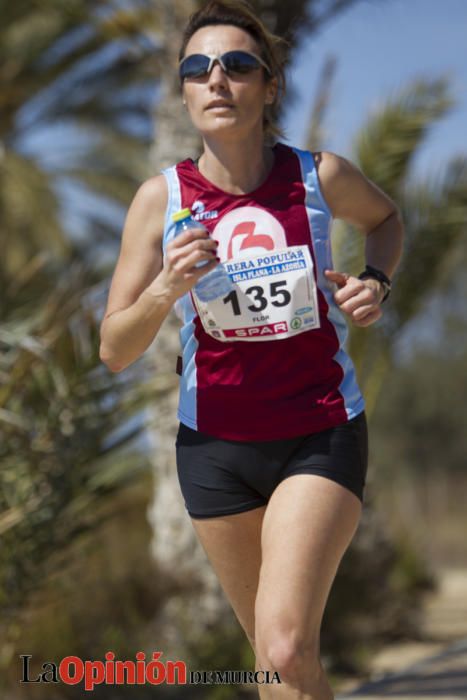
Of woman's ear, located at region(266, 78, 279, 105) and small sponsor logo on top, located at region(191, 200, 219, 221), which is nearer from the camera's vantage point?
small sponsor logo on top, located at region(191, 200, 219, 221)

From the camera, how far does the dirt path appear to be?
213 inches

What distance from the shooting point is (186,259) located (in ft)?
8.02

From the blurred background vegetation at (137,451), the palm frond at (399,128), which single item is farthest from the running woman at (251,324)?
the palm frond at (399,128)

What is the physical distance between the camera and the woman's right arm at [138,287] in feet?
8.48

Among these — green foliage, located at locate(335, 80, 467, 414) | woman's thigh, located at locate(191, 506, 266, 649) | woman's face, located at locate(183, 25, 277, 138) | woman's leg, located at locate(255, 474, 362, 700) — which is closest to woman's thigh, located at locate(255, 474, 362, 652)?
woman's leg, located at locate(255, 474, 362, 700)

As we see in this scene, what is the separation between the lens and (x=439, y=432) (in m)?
24.0

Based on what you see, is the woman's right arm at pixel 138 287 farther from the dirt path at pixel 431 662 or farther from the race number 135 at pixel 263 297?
the dirt path at pixel 431 662

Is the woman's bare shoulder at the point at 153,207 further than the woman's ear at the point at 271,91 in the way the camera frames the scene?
No

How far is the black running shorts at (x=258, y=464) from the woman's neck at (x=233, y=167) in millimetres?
630

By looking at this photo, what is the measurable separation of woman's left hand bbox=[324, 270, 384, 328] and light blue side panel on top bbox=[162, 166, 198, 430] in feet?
1.22

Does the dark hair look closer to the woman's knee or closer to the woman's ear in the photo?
the woman's ear

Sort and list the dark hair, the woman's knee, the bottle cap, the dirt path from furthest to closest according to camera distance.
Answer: the dirt path < the dark hair < the bottle cap < the woman's knee

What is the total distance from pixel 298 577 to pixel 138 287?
0.82m

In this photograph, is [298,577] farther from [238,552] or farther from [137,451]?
[137,451]
